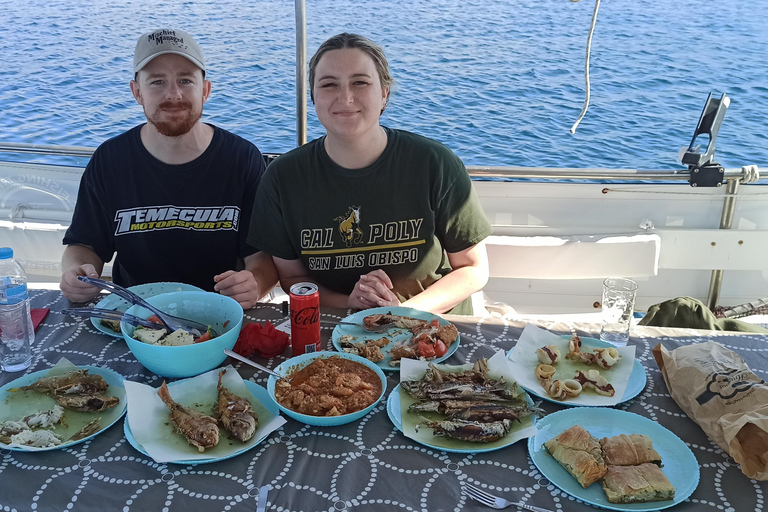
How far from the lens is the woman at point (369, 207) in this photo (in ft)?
7.29

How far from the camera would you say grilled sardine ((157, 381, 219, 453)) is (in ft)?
4.18

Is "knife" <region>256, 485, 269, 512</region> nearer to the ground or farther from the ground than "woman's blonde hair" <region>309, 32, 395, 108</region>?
nearer to the ground

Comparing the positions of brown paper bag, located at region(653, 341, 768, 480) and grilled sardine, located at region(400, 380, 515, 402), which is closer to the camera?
brown paper bag, located at region(653, 341, 768, 480)

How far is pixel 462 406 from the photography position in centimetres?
140

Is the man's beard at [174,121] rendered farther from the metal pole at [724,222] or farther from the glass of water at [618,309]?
the metal pole at [724,222]

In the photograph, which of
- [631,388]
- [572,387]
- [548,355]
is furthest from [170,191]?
[631,388]

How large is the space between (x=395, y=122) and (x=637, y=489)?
26.0 ft

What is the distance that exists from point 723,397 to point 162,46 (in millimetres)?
2138

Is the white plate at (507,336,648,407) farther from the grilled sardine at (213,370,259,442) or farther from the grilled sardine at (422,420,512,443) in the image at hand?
the grilled sardine at (213,370,259,442)

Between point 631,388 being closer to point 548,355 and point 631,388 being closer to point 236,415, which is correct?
point 548,355

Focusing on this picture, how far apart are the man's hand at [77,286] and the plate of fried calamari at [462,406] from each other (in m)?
1.11

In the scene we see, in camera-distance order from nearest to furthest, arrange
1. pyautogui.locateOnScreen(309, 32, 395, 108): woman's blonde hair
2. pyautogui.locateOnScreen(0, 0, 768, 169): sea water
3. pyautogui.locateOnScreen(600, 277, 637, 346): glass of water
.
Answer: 1. pyautogui.locateOnScreen(600, 277, 637, 346): glass of water
2. pyautogui.locateOnScreen(309, 32, 395, 108): woman's blonde hair
3. pyautogui.locateOnScreen(0, 0, 768, 169): sea water

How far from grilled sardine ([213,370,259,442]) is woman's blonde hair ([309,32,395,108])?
1.22 metres

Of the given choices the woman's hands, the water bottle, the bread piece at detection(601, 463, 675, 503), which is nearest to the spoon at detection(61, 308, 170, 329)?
the water bottle
